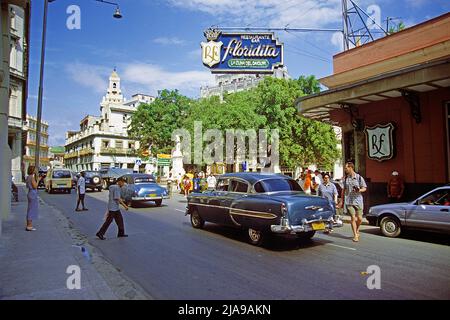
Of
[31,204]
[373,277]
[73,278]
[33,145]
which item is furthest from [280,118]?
[33,145]

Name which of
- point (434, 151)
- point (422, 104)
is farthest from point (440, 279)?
point (422, 104)

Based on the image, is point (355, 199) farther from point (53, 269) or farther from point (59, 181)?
point (59, 181)

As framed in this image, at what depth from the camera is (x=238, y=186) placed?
8688mm

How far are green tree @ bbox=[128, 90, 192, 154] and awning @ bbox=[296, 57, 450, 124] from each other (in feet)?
85.1

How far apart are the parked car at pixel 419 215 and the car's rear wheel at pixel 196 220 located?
5.07m

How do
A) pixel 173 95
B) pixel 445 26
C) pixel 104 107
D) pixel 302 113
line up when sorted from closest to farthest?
1. pixel 445 26
2. pixel 302 113
3. pixel 173 95
4. pixel 104 107

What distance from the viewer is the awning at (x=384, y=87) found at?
9.76m

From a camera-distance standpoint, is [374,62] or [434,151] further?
[374,62]

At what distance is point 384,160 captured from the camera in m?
13.0

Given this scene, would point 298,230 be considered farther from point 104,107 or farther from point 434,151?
point 104,107

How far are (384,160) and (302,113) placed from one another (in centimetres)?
440

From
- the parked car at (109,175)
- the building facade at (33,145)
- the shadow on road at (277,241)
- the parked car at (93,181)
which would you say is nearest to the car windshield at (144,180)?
the shadow on road at (277,241)

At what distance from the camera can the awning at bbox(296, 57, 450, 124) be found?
9.76 m
